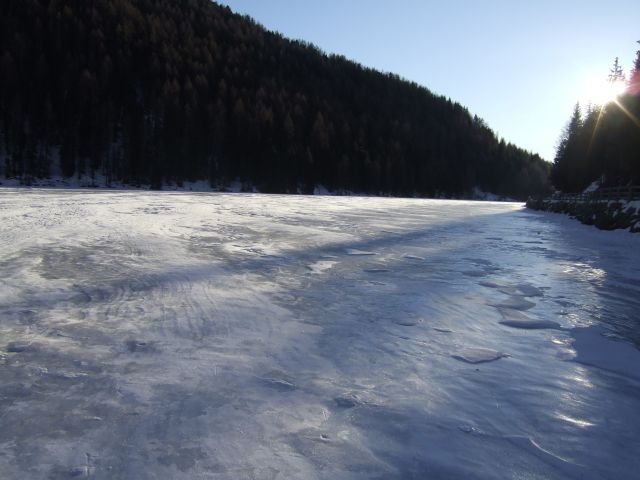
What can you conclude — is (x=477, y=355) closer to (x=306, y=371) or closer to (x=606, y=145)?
(x=306, y=371)

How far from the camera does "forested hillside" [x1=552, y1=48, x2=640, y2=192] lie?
27.2 m

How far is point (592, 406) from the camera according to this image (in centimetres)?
226

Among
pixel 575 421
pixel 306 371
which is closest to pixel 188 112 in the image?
Result: pixel 306 371

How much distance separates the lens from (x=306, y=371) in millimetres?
2494

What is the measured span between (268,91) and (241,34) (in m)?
31.9

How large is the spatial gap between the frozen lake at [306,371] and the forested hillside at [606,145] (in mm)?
25664

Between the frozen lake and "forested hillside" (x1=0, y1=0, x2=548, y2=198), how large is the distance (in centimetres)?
5362

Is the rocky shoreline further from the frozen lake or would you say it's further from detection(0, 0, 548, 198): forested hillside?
detection(0, 0, 548, 198): forested hillside

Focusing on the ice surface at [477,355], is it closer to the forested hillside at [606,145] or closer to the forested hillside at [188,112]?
the forested hillside at [606,145]

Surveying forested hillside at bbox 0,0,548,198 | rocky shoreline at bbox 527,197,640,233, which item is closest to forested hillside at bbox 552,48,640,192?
rocky shoreline at bbox 527,197,640,233

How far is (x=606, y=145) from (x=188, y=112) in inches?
2060

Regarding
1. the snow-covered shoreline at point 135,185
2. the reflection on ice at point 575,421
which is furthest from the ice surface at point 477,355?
the snow-covered shoreline at point 135,185

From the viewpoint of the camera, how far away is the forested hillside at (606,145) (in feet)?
89.1

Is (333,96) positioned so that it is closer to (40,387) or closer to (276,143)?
(276,143)
